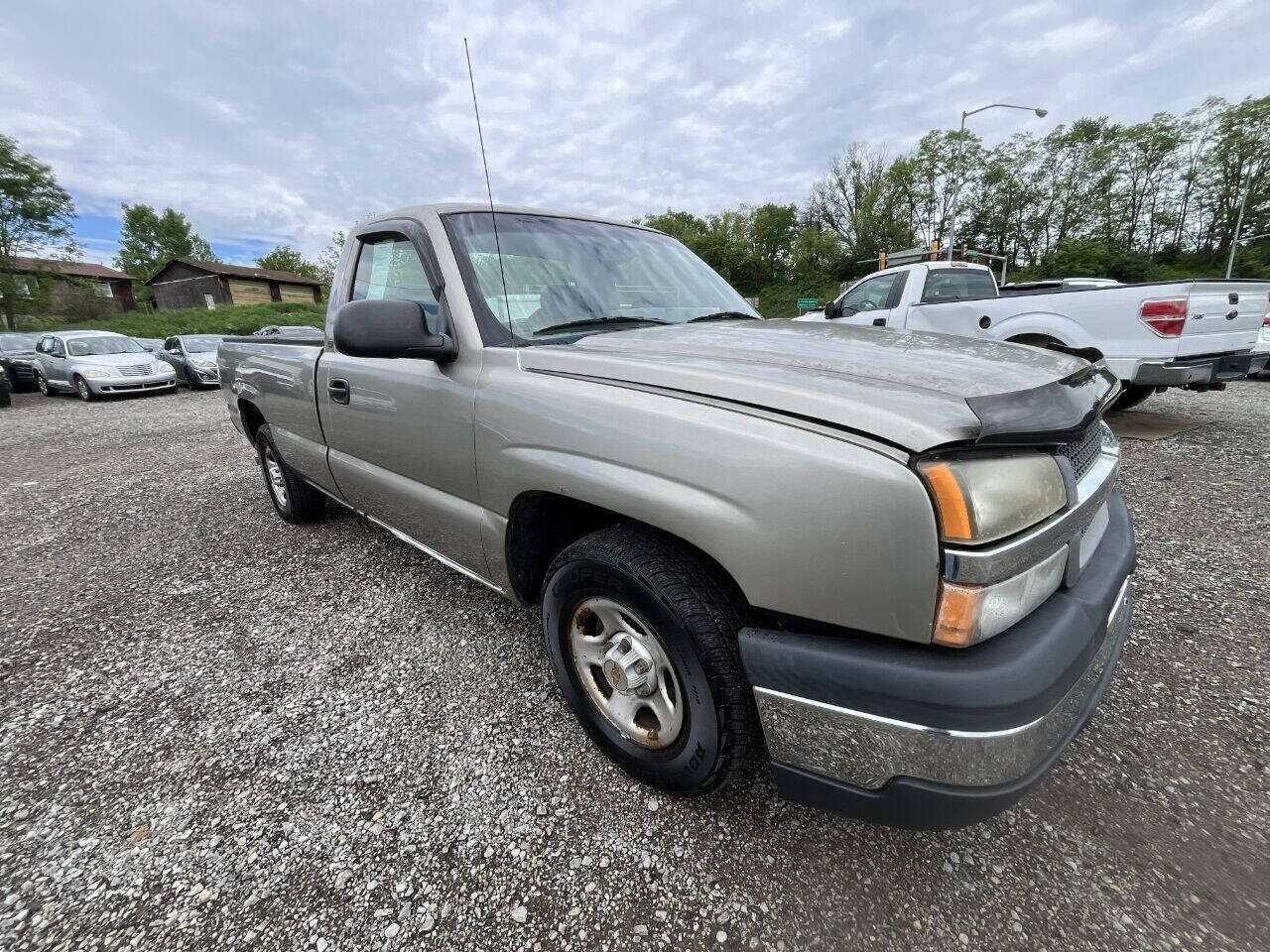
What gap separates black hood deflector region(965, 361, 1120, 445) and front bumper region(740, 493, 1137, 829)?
396mm

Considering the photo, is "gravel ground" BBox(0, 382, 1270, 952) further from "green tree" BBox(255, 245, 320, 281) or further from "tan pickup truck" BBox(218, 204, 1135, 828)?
"green tree" BBox(255, 245, 320, 281)

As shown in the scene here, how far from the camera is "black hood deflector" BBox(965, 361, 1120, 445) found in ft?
3.76

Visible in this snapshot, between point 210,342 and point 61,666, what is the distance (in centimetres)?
1577

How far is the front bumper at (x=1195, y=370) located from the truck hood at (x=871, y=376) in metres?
3.95

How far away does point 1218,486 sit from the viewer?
4148 mm

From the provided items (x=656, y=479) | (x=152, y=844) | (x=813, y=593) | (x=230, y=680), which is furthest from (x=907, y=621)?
(x=230, y=680)

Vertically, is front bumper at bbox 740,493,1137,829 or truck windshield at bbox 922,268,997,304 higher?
truck windshield at bbox 922,268,997,304

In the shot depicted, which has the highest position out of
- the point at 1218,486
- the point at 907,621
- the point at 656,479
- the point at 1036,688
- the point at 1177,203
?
the point at 1177,203

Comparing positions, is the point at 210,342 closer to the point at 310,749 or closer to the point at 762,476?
the point at 310,749

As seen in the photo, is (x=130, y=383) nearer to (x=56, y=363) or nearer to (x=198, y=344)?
(x=56, y=363)

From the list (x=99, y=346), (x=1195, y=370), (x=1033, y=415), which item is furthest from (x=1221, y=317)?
(x=99, y=346)

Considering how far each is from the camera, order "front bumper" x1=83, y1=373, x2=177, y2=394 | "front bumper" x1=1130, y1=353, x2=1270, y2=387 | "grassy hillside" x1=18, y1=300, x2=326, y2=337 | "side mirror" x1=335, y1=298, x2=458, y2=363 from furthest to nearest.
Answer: "grassy hillside" x1=18, y1=300, x2=326, y2=337 < "front bumper" x1=83, y1=373, x2=177, y2=394 < "front bumper" x1=1130, y1=353, x2=1270, y2=387 < "side mirror" x1=335, y1=298, x2=458, y2=363

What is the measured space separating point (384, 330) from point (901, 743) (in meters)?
1.80

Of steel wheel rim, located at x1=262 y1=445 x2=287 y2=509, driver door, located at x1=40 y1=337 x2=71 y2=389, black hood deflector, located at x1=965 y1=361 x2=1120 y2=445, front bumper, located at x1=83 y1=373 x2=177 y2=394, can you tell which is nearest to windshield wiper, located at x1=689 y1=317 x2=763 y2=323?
black hood deflector, located at x1=965 y1=361 x2=1120 y2=445
